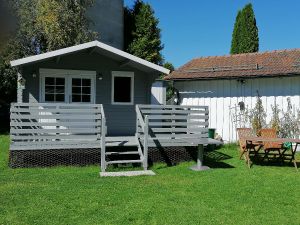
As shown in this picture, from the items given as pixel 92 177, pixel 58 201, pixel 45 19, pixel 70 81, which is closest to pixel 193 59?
pixel 45 19

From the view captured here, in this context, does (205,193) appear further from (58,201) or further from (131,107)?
(131,107)

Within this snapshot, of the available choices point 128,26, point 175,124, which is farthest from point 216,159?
point 128,26

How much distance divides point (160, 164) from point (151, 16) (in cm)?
1793

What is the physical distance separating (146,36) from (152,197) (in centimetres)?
2041

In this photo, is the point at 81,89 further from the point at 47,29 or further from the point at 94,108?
the point at 47,29

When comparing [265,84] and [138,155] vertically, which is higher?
[265,84]

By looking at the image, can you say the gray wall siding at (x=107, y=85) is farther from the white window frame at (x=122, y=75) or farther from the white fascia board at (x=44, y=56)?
the white fascia board at (x=44, y=56)

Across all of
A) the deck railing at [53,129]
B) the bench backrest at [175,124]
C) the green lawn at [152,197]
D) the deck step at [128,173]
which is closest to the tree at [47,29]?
the deck railing at [53,129]

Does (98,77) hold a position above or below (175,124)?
above

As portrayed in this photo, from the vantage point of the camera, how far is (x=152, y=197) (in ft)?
23.2

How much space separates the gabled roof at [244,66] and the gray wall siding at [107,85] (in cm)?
427

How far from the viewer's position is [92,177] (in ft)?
29.1

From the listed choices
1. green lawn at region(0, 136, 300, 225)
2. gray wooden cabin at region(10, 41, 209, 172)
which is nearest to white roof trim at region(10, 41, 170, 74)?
gray wooden cabin at region(10, 41, 209, 172)

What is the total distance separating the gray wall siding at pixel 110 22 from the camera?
2844 cm
